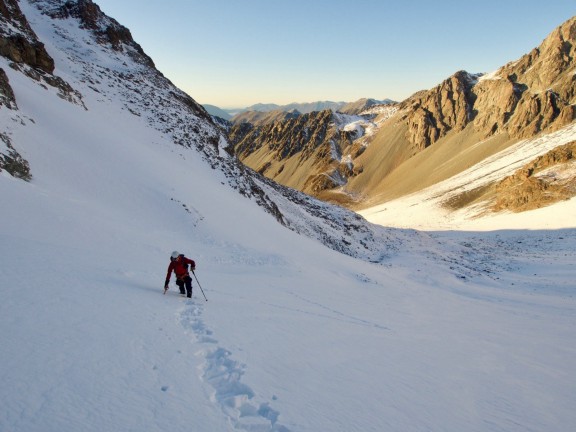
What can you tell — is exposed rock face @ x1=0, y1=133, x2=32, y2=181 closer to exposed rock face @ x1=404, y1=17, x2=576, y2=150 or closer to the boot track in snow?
the boot track in snow

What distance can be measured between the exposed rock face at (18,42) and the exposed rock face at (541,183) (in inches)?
3009

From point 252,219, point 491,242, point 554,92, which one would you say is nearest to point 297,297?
point 252,219

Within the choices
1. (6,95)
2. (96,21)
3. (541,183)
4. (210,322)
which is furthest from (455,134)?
(210,322)

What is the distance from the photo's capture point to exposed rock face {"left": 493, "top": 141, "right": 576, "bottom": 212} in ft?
220

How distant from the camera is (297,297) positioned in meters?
14.8

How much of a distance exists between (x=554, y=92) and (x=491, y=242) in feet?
262

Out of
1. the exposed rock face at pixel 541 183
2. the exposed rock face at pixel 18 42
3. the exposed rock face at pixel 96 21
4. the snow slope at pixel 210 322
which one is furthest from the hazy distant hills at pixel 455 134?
the snow slope at pixel 210 322

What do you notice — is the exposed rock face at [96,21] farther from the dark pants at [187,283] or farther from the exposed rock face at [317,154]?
the exposed rock face at [317,154]

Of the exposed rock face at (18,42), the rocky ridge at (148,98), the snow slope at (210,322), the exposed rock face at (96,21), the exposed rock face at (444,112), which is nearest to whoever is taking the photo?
the snow slope at (210,322)

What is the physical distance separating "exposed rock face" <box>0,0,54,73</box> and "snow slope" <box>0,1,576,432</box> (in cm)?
294

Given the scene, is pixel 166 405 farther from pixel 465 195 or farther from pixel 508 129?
pixel 508 129

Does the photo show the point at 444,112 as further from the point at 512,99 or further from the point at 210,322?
the point at 210,322

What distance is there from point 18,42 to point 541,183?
271 feet

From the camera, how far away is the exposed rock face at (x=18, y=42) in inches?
1000
